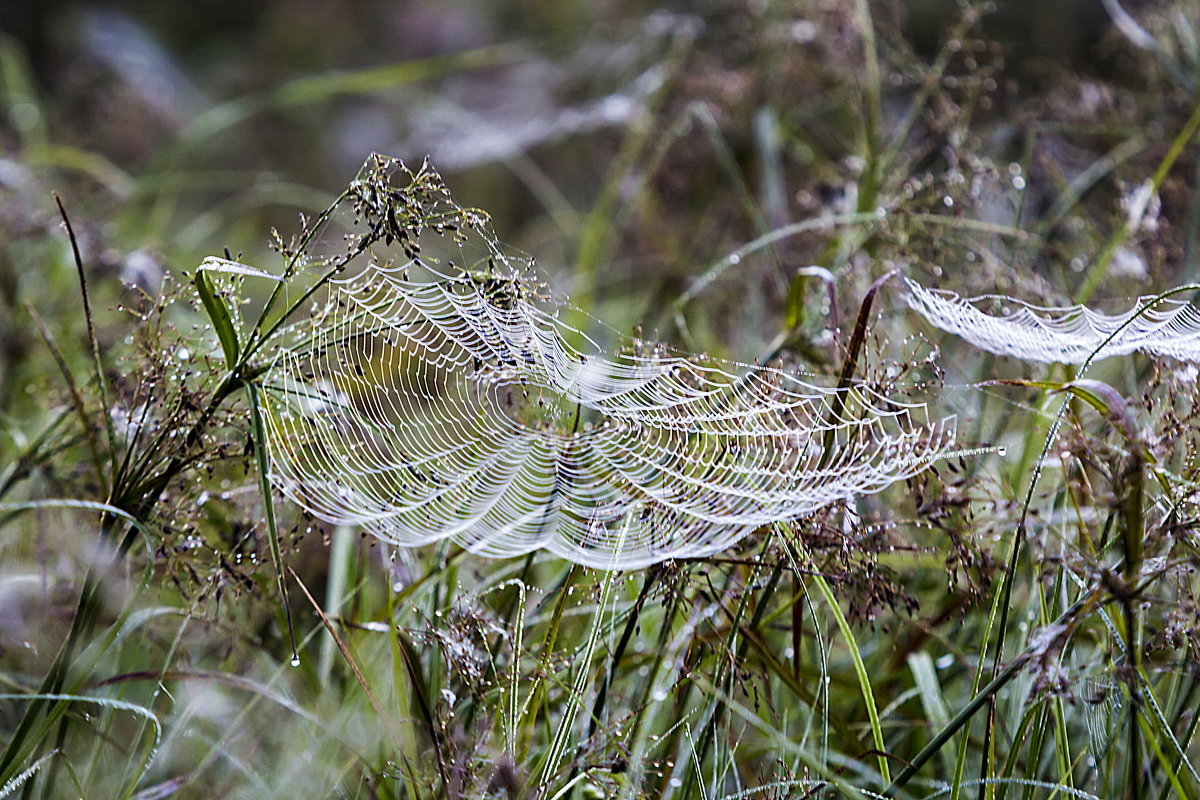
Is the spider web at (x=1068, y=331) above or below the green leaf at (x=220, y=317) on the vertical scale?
above

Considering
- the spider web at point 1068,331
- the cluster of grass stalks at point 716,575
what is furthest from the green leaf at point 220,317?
the spider web at point 1068,331

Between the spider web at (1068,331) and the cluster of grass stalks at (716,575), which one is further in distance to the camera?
the spider web at (1068,331)

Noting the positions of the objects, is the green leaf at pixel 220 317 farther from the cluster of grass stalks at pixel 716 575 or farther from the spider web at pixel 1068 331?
the spider web at pixel 1068 331

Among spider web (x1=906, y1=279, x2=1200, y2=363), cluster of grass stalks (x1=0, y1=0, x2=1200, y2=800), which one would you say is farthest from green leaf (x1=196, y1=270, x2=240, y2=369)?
spider web (x1=906, y1=279, x2=1200, y2=363)

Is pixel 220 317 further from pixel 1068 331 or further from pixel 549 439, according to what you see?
pixel 1068 331

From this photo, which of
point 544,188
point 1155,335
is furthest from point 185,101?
point 1155,335

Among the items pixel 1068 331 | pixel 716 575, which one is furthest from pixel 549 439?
pixel 1068 331
